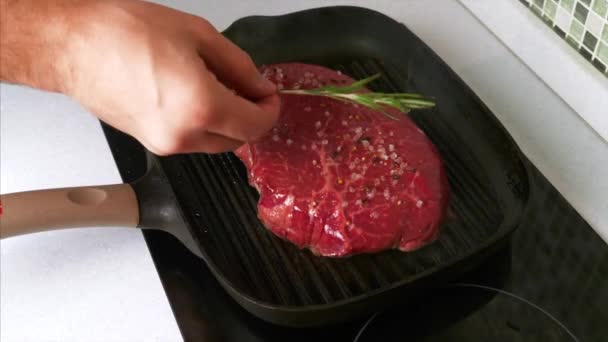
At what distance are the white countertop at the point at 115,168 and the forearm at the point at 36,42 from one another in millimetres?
313

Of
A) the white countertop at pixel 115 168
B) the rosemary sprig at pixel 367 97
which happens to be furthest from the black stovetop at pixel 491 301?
the rosemary sprig at pixel 367 97

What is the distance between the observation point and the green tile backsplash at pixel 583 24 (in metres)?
1.03

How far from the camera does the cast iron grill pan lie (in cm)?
89

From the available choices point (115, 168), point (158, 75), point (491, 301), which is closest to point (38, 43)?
point (158, 75)

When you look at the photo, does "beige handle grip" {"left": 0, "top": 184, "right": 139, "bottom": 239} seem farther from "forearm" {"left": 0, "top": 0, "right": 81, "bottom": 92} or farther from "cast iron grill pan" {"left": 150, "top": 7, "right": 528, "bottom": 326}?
"forearm" {"left": 0, "top": 0, "right": 81, "bottom": 92}

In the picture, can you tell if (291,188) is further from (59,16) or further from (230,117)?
(59,16)

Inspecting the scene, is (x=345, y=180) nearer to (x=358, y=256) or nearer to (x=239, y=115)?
(x=358, y=256)

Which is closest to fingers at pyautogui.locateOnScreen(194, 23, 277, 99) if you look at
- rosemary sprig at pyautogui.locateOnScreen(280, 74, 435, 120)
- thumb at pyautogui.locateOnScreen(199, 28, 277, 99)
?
thumb at pyautogui.locateOnScreen(199, 28, 277, 99)

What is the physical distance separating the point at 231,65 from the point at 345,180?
11.3 inches

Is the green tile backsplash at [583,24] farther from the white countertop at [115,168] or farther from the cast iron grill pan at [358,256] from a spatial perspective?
the cast iron grill pan at [358,256]

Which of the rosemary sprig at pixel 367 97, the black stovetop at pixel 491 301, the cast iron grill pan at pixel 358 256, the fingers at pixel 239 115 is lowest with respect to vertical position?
the black stovetop at pixel 491 301

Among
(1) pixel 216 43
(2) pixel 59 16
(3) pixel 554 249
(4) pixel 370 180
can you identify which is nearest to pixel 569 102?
(3) pixel 554 249

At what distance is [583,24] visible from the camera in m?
1.08

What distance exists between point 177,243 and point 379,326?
357 mm
